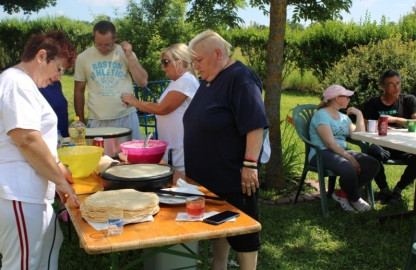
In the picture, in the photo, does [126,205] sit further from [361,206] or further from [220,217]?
[361,206]

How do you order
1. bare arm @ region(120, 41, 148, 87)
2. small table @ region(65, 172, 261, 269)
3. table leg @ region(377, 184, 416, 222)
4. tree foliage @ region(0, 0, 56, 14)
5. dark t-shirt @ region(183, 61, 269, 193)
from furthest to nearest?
tree foliage @ region(0, 0, 56, 14) → table leg @ region(377, 184, 416, 222) → bare arm @ region(120, 41, 148, 87) → dark t-shirt @ region(183, 61, 269, 193) → small table @ region(65, 172, 261, 269)

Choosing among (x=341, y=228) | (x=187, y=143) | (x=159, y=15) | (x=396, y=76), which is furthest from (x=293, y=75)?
(x=187, y=143)

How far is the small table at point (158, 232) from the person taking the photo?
172 cm

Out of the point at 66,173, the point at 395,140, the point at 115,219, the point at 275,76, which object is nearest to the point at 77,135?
the point at 66,173

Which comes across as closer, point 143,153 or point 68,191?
point 68,191

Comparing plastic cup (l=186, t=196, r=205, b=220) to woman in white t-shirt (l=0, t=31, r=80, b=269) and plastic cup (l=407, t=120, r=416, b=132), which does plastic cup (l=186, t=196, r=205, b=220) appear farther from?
plastic cup (l=407, t=120, r=416, b=132)

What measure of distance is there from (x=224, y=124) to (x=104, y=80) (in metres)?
1.97

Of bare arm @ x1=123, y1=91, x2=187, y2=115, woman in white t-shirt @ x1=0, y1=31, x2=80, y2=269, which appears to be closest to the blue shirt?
bare arm @ x1=123, y1=91, x2=187, y2=115

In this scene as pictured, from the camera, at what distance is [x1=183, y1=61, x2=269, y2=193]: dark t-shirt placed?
2398mm

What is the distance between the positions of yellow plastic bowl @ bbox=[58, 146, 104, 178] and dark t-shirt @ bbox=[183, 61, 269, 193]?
0.58m

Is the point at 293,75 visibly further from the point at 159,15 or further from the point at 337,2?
the point at 337,2

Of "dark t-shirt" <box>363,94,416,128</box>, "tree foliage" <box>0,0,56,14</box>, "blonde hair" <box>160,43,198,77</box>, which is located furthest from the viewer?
"tree foliage" <box>0,0,56,14</box>

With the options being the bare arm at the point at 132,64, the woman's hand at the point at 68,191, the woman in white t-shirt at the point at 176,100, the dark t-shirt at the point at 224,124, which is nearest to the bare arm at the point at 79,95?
the bare arm at the point at 132,64

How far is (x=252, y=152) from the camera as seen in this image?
2.42m
